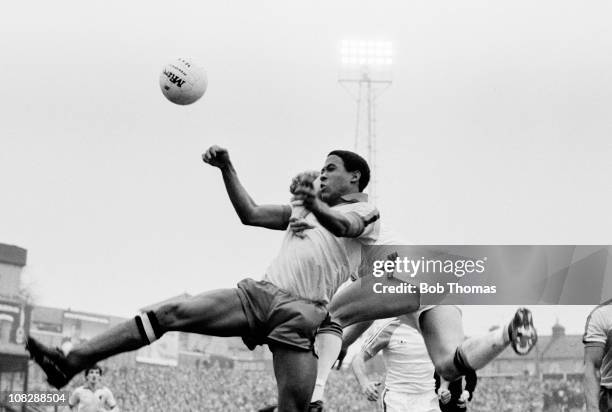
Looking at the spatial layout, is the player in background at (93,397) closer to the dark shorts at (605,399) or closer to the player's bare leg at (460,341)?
the player's bare leg at (460,341)

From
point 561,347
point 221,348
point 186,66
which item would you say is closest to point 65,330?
point 221,348

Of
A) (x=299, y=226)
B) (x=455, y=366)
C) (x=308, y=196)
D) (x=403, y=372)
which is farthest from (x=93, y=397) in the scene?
(x=308, y=196)

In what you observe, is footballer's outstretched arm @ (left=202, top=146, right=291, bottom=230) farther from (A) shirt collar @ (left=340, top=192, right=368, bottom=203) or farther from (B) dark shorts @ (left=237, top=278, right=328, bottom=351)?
(B) dark shorts @ (left=237, top=278, right=328, bottom=351)

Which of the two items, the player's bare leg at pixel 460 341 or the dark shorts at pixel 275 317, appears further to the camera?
the dark shorts at pixel 275 317

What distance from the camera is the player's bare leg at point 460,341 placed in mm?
5035

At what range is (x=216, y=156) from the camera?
541 cm

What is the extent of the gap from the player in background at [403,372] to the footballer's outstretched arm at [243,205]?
211cm

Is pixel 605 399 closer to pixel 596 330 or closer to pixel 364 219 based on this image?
pixel 596 330

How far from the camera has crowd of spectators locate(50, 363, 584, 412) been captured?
3550 cm

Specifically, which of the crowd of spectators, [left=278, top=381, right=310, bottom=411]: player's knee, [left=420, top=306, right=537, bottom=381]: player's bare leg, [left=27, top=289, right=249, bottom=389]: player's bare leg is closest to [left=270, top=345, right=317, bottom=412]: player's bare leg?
[left=278, top=381, right=310, bottom=411]: player's knee

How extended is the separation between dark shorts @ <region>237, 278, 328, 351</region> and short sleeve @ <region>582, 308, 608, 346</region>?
2.23m

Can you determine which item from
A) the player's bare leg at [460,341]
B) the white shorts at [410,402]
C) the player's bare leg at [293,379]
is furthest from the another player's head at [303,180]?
the white shorts at [410,402]

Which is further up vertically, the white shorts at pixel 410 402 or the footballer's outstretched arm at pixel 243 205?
the footballer's outstretched arm at pixel 243 205

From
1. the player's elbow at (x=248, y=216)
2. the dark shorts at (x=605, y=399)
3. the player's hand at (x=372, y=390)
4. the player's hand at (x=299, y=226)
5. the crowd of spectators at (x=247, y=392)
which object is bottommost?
the dark shorts at (x=605, y=399)
